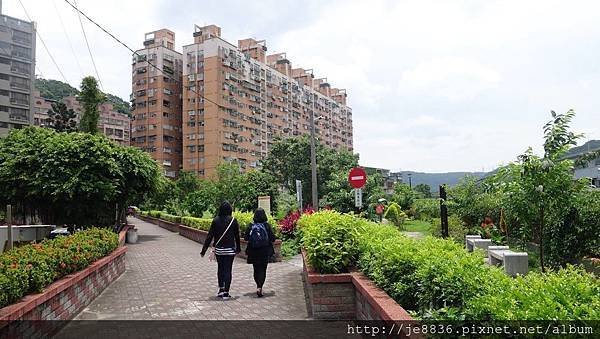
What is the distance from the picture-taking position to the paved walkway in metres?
6.39

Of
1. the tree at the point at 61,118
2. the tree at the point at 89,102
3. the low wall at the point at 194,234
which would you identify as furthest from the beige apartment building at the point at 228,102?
the tree at the point at 89,102

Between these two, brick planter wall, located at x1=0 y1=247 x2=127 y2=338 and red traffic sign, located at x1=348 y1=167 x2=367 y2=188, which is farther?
red traffic sign, located at x1=348 y1=167 x2=367 y2=188

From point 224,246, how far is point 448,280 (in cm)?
461

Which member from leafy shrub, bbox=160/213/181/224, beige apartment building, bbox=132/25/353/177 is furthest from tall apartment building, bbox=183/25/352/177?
leafy shrub, bbox=160/213/181/224

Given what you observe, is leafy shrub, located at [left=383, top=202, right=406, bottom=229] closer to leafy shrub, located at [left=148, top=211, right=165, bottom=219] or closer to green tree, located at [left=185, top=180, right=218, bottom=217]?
green tree, located at [left=185, top=180, right=218, bottom=217]

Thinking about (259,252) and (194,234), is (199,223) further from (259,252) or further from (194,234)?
(259,252)

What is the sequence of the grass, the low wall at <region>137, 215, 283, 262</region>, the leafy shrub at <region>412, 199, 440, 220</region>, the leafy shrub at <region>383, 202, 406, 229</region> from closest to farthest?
the low wall at <region>137, 215, 283, 262</region>
the grass
the leafy shrub at <region>383, 202, 406, 229</region>
the leafy shrub at <region>412, 199, 440, 220</region>

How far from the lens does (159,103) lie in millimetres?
66000

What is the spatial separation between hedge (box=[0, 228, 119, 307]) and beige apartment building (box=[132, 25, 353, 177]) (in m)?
50.5

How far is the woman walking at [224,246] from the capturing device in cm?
748

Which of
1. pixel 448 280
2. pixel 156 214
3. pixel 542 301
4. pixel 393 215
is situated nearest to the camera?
pixel 542 301

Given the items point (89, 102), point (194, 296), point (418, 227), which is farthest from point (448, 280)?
point (89, 102)

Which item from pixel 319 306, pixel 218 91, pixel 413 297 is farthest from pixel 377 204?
pixel 218 91

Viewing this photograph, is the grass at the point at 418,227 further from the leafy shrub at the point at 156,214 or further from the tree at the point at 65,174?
the leafy shrub at the point at 156,214
